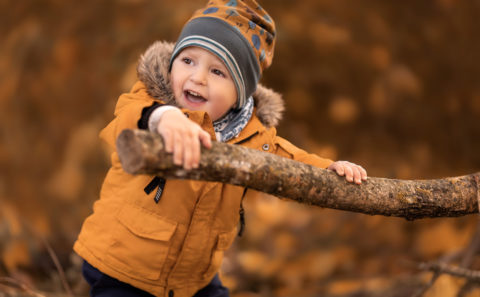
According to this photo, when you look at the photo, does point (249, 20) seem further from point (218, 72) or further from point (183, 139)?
point (183, 139)

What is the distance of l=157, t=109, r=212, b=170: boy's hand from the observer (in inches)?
35.3

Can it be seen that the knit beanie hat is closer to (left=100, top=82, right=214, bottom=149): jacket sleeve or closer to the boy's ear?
the boy's ear

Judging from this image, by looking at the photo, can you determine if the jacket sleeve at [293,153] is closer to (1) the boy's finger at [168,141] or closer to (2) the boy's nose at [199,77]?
(2) the boy's nose at [199,77]

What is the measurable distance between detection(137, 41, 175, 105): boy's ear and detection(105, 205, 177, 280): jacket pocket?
13.3 inches

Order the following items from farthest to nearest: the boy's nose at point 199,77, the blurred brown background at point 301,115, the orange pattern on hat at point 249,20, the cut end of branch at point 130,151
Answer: the blurred brown background at point 301,115 < the orange pattern on hat at point 249,20 < the boy's nose at point 199,77 < the cut end of branch at point 130,151

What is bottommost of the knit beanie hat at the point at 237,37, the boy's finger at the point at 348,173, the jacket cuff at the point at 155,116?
A: the jacket cuff at the point at 155,116

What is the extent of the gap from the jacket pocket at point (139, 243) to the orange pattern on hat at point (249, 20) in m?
0.61

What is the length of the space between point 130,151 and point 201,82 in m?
0.56

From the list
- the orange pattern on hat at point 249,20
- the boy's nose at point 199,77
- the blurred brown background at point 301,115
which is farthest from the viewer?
the blurred brown background at point 301,115

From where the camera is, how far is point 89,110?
2.99 meters

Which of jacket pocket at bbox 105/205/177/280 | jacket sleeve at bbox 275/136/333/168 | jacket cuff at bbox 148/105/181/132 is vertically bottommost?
jacket pocket at bbox 105/205/177/280

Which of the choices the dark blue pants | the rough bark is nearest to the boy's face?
the rough bark

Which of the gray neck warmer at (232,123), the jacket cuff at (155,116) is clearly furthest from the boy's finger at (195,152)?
the gray neck warmer at (232,123)

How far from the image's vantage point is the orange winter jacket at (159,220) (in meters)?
1.41
